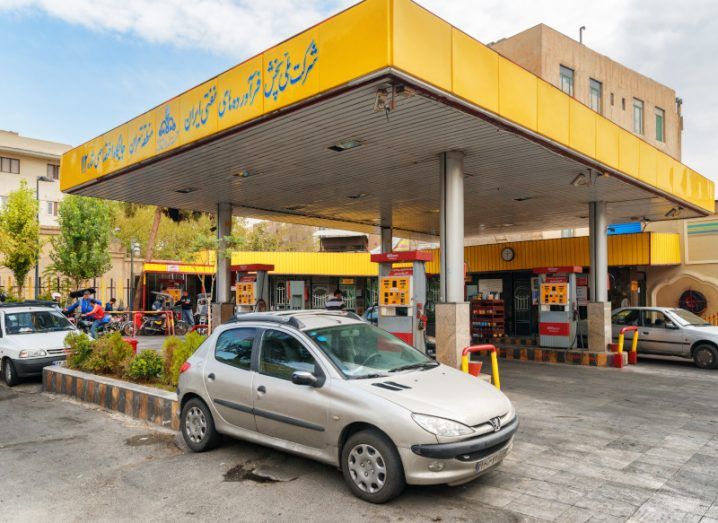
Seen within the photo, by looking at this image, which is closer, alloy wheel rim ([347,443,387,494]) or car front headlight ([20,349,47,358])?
alloy wheel rim ([347,443,387,494])

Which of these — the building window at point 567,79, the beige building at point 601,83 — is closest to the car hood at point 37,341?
the beige building at point 601,83

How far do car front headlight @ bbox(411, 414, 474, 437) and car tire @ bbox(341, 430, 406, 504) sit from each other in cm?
32

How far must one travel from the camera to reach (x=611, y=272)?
20.4 m

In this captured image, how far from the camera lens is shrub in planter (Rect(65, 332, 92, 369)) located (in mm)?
10031

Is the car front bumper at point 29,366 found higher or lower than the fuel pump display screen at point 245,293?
lower

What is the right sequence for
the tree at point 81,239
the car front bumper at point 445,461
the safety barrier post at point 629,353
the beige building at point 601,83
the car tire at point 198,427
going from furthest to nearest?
the beige building at point 601,83 < the tree at point 81,239 < the safety barrier post at point 629,353 < the car tire at point 198,427 < the car front bumper at point 445,461

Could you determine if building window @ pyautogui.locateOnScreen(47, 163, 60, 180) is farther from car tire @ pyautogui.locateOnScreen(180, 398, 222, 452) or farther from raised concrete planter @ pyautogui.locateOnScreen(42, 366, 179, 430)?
car tire @ pyautogui.locateOnScreen(180, 398, 222, 452)

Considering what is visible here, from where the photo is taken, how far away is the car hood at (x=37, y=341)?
10.7 metres

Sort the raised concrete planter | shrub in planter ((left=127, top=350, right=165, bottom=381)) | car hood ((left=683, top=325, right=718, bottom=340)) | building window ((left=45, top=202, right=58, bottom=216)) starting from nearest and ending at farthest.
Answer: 1. the raised concrete planter
2. shrub in planter ((left=127, top=350, right=165, bottom=381))
3. car hood ((left=683, top=325, right=718, bottom=340))
4. building window ((left=45, top=202, right=58, bottom=216))

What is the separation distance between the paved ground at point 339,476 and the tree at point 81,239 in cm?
1661

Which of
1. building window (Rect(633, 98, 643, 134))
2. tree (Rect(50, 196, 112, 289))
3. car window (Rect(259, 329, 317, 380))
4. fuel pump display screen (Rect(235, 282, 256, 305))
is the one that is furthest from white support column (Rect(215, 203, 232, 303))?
building window (Rect(633, 98, 643, 134))

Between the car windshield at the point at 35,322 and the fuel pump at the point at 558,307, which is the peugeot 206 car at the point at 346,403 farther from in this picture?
the fuel pump at the point at 558,307

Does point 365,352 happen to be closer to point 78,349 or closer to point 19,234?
point 78,349

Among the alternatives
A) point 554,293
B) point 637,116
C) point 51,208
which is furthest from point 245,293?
point 51,208
